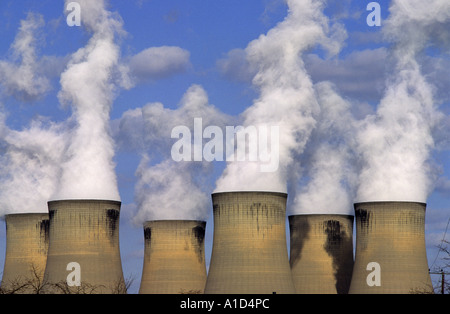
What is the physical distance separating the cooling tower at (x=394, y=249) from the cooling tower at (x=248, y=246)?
4.45m

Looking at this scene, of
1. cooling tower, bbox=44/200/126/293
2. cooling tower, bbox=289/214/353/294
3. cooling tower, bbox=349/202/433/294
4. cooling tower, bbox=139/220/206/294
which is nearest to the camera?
cooling tower, bbox=349/202/433/294

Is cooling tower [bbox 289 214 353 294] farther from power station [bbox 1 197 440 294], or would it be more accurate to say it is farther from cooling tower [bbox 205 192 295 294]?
cooling tower [bbox 205 192 295 294]

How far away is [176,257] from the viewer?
4881 cm

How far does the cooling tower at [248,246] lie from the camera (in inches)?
1559

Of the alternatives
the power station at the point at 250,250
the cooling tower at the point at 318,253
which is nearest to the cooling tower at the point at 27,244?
the power station at the point at 250,250

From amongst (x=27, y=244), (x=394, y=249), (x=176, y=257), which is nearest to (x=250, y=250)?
(x=394, y=249)

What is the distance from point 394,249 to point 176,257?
1203 centimetres

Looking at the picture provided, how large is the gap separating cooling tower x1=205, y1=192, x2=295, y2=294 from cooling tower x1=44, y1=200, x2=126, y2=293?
5490 mm

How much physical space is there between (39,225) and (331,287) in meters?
15.7

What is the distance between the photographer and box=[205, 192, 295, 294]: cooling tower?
39.6 meters

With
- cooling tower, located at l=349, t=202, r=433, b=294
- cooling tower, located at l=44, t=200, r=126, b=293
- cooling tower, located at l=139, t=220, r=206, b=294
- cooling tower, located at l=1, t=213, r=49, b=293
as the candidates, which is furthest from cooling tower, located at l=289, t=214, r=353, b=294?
cooling tower, located at l=1, t=213, r=49, b=293

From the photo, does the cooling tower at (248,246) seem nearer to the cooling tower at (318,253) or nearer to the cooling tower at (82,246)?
the cooling tower at (82,246)
